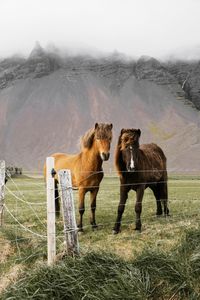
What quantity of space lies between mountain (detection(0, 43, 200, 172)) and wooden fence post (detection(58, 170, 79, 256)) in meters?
95.2

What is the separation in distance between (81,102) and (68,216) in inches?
4858

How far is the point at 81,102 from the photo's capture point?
419ft

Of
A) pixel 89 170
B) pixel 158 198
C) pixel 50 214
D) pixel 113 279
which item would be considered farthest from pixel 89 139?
pixel 113 279

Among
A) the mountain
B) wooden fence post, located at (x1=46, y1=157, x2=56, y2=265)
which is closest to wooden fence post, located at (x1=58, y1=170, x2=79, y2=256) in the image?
wooden fence post, located at (x1=46, y1=157, x2=56, y2=265)

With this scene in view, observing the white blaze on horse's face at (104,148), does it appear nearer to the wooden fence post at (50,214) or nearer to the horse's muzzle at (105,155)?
the horse's muzzle at (105,155)

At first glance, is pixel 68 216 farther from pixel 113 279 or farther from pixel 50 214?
pixel 113 279

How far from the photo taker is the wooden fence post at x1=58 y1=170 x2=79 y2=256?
17.1 ft

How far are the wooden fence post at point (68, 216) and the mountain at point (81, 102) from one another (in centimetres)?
9521

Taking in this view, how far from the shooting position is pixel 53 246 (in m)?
5.44

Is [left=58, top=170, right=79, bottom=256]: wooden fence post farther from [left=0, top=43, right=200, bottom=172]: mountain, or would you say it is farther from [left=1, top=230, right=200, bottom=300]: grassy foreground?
[left=0, top=43, right=200, bottom=172]: mountain

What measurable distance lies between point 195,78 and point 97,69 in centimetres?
3811

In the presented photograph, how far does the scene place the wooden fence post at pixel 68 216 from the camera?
520 cm

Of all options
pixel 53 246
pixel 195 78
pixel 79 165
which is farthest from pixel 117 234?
pixel 195 78

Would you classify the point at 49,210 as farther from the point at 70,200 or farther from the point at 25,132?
the point at 25,132
